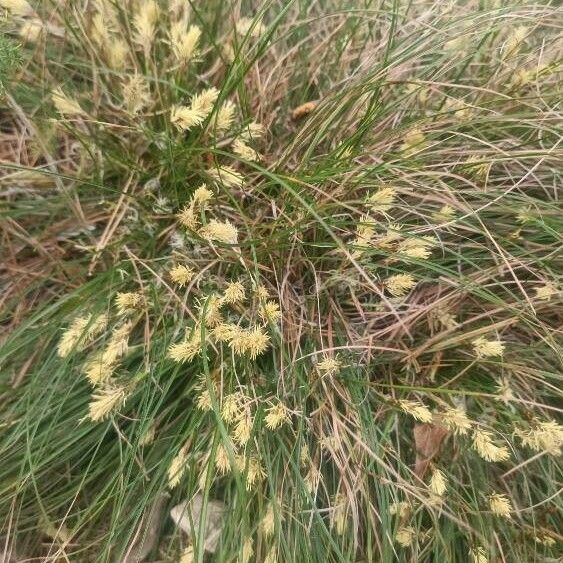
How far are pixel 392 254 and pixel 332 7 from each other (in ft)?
2.22

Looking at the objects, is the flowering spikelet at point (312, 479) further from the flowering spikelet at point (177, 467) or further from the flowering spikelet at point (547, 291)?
the flowering spikelet at point (547, 291)

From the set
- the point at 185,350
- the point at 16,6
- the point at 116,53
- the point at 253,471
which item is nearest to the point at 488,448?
the point at 253,471

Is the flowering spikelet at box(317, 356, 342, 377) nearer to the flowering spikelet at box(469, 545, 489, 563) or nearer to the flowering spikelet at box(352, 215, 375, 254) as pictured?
the flowering spikelet at box(352, 215, 375, 254)

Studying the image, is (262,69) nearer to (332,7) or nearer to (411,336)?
(332,7)

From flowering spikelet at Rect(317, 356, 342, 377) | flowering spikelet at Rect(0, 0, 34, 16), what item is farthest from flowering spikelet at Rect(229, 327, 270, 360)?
flowering spikelet at Rect(0, 0, 34, 16)

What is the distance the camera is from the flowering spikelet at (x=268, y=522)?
3.41 feet

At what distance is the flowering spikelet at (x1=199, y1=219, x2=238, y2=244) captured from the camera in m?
0.97

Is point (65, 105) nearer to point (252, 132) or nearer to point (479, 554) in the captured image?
point (252, 132)

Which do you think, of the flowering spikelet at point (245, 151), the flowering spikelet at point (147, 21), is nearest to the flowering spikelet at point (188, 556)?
the flowering spikelet at point (245, 151)

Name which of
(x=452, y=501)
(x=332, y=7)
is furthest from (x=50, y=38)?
(x=452, y=501)

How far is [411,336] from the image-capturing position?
1.15m

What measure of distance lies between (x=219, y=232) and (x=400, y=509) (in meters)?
0.60

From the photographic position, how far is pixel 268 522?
105 cm

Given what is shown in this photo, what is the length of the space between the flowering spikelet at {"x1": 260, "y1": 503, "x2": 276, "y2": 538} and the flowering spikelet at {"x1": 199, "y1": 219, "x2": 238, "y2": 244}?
0.47m
